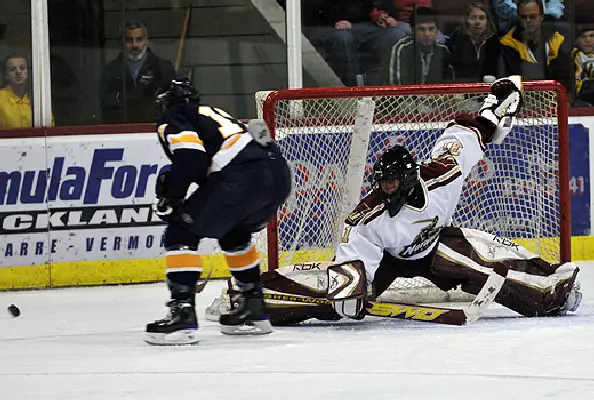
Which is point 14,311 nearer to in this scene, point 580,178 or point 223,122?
point 223,122

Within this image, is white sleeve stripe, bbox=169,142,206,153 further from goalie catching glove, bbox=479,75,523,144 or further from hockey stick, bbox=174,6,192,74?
hockey stick, bbox=174,6,192,74

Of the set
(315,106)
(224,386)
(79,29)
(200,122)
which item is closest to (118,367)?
(224,386)

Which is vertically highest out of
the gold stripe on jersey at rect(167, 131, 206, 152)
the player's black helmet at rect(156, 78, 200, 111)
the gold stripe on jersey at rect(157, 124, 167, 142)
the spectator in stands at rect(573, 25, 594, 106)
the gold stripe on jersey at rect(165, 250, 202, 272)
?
the spectator in stands at rect(573, 25, 594, 106)

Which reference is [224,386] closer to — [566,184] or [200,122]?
[200,122]

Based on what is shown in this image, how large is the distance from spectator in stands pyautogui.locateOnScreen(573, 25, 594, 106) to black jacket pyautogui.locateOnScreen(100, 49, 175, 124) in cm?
239

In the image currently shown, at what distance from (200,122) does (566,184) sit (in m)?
1.89

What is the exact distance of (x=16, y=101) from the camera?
7117mm

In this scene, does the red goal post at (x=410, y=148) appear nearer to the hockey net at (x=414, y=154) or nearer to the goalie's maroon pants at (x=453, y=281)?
the hockey net at (x=414, y=154)

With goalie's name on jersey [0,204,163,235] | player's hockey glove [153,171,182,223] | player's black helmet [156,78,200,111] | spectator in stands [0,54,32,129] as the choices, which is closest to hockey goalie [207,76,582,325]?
player's hockey glove [153,171,182,223]

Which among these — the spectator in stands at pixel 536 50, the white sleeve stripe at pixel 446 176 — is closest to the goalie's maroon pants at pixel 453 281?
the white sleeve stripe at pixel 446 176

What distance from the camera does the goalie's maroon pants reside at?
16.7ft

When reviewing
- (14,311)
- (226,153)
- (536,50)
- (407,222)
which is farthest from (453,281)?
(536,50)

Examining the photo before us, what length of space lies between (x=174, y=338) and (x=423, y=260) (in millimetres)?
1128

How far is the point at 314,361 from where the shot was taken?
4.05 meters
